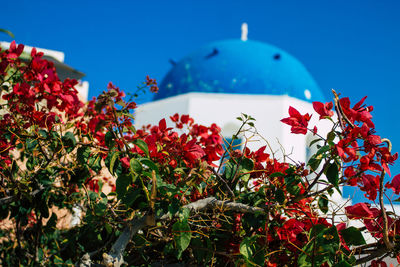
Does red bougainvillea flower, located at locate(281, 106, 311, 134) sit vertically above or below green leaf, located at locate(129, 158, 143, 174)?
above

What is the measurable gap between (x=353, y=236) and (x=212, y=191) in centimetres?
62

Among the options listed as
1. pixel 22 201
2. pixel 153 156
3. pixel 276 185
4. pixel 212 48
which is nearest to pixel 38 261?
pixel 22 201

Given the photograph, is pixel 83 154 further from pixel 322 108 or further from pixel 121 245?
pixel 322 108

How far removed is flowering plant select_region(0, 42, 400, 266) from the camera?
56.9 inches

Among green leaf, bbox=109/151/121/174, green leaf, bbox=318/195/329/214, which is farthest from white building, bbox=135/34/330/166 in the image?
green leaf, bbox=109/151/121/174

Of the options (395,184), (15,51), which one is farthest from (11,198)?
(395,184)

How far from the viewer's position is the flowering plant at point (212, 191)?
145 centimetres

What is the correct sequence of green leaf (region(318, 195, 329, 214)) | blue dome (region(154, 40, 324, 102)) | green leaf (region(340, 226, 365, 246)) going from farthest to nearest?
blue dome (region(154, 40, 324, 102))
green leaf (region(318, 195, 329, 214))
green leaf (region(340, 226, 365, 246))

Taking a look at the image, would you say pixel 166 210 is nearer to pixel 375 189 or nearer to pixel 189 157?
pixel 189 157

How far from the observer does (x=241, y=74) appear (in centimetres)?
1223

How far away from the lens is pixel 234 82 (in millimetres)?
12156

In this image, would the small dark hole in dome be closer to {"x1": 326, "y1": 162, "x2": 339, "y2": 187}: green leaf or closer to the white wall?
the white wall

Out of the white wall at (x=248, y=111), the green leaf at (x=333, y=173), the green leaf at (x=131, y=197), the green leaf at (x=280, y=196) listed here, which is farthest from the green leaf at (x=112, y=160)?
the white wall at (x=248, y=111)

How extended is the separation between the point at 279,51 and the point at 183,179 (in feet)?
42.2
